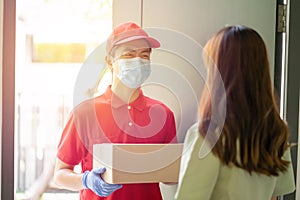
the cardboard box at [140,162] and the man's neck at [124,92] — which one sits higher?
the man's neck at [124,92]

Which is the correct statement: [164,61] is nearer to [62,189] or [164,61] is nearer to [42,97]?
[42,97]

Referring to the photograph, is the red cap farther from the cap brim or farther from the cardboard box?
the cardboard box

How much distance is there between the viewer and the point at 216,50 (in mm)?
1499

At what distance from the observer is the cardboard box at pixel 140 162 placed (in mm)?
1484

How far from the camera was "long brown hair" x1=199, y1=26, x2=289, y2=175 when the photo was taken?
1430 mm

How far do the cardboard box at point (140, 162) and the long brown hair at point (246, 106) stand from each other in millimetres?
189

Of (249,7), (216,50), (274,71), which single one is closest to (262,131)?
(216,50)

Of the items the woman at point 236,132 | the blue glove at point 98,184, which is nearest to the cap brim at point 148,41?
the woman at point 236,132

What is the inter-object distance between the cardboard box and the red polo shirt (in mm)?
179

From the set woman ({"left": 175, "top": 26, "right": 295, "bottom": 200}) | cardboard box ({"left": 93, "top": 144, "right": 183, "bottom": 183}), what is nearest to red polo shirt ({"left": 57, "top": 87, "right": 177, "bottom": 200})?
cardboard box ({"left": 93, "top": 144, "right": 183, "bottom": 183})

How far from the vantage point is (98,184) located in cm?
157

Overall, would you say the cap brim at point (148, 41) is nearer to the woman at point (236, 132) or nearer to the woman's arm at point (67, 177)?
the woman at point (236, 132)

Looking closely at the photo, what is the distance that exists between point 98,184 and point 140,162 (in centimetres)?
19

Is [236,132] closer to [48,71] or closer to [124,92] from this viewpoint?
[124,92]
